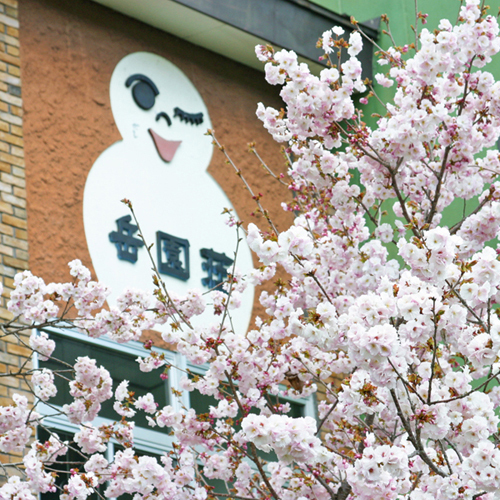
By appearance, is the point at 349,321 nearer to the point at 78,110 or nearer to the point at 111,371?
the point at 111,371

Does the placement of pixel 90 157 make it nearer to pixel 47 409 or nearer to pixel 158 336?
pixel 158 336

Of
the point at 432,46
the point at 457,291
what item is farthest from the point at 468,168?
the point at 457,291

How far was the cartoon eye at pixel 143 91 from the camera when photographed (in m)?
9.30

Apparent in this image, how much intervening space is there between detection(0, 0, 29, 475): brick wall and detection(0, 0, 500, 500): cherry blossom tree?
353 millimetres

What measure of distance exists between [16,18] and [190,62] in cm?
208

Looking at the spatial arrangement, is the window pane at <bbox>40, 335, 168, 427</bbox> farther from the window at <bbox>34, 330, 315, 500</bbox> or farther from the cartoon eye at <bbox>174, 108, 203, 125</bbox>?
the cartoon eye at <bbox>174, 108, 203, 125</bbox>

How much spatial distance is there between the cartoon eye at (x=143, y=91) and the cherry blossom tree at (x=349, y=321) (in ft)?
7.79

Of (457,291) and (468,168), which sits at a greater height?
(468,168)

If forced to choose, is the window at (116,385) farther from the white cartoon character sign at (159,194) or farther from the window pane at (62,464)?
the white cartoon character sign at (159,194)

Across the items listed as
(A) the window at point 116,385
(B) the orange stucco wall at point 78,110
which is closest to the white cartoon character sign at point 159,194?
(B) the orange stucco wall at point 78,110

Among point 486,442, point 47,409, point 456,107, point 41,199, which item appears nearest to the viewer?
point 486,442

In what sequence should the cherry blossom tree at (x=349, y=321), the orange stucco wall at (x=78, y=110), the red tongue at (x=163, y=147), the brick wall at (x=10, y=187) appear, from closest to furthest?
the cherry blossom tree at (x=349, y=321), the brick wall at (x=10, y=187), the orange stucco wall at (x=78, y=110), the red tongue at (x=163, y=147)

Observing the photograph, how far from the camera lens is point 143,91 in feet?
30.8

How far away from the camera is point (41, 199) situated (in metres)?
8.18
